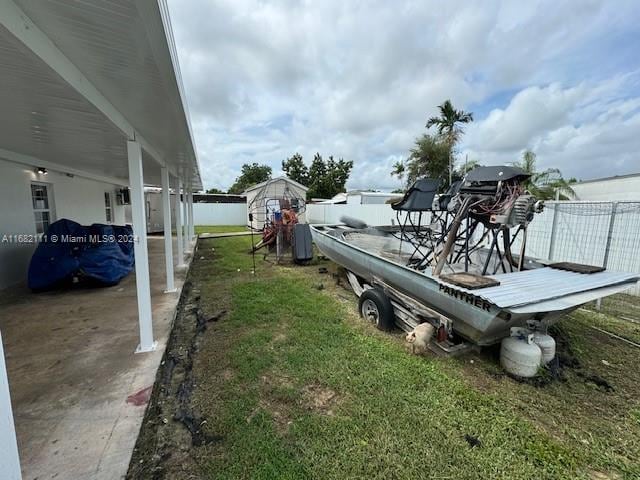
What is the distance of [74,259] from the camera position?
5.14 m

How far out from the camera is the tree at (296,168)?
41031 mm

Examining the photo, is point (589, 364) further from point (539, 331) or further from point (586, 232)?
point (586, 232)

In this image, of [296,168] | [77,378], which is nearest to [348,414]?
[77,378]

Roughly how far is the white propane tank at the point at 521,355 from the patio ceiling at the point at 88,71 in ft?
12.6

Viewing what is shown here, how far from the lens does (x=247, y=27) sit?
503 cm

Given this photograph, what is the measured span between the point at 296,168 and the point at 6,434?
41.8 m

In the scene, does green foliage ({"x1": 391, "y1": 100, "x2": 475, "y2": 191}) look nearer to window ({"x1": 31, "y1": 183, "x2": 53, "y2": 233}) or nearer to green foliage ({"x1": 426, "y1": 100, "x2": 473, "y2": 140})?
green foliage ({"x1": 426, "y1": 100, "x2": 473, "y2": 140})

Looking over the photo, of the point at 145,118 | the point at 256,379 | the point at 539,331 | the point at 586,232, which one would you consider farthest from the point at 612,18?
the point at 256,379

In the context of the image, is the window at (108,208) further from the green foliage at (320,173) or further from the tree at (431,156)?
the green foliage at (320,173)

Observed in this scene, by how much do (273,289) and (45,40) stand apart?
4.50 m

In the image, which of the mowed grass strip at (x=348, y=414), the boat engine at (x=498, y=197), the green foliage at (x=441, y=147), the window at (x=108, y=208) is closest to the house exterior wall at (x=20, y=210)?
the window at (x=108, y=208)

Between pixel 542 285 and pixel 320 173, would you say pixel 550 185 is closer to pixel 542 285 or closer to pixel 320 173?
pixel 542 285

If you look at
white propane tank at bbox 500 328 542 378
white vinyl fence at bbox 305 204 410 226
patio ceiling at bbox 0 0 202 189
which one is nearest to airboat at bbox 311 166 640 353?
white propane tank at bbox 500 328 542 378

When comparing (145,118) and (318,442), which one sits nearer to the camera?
(318,442)
